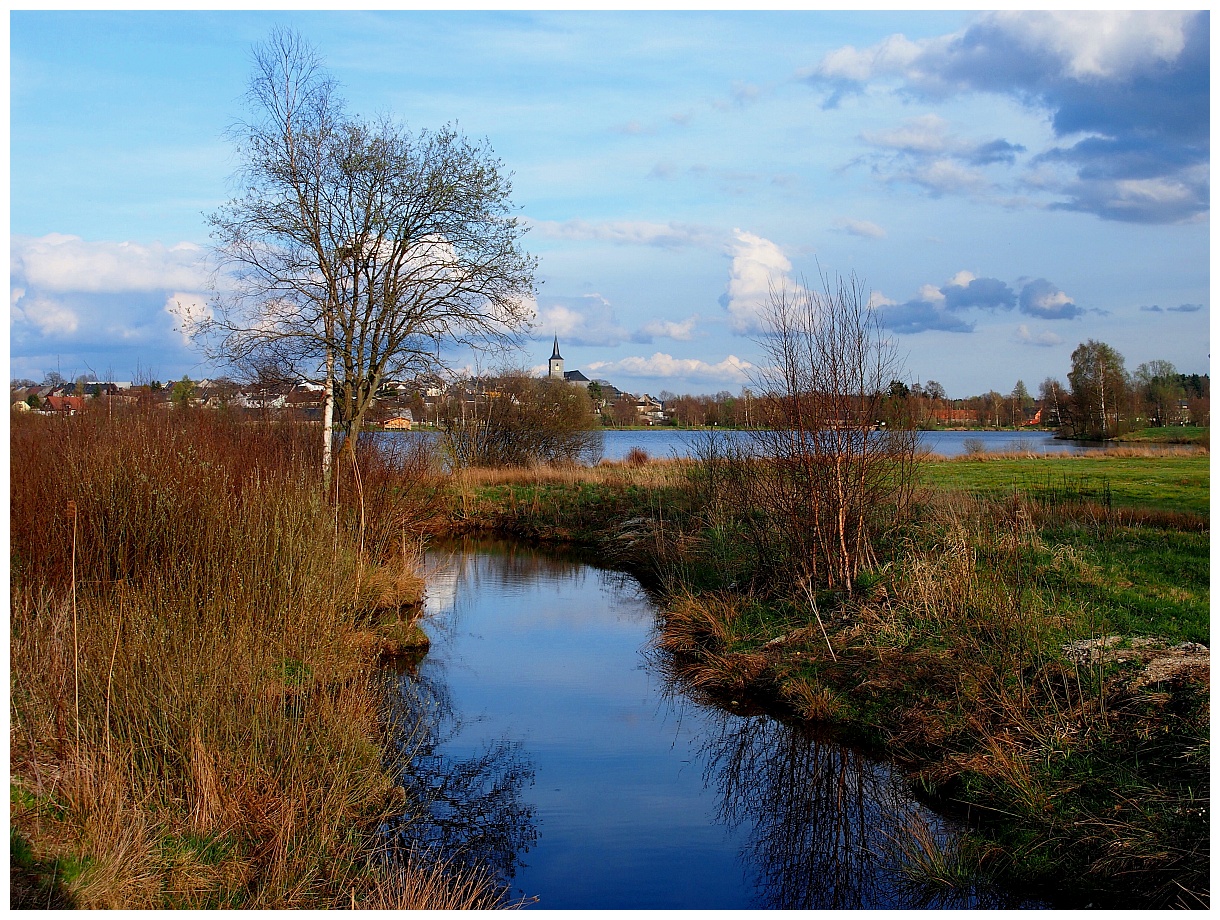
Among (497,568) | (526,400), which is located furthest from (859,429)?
(526,400)

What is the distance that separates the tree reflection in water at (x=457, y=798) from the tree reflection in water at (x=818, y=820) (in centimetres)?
164

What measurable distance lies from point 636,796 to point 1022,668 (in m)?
3.39

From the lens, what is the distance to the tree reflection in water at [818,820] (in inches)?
224

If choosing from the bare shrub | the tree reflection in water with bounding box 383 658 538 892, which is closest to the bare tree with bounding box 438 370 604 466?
the bare shrub

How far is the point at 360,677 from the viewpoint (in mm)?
7906

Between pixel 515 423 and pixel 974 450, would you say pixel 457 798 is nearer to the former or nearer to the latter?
pixel 515 423

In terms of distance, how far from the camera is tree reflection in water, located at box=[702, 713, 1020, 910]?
5.68 meters

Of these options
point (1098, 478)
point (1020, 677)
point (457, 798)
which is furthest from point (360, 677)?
point (1098, 478)

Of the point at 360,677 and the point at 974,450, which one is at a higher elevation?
the point at 974,450

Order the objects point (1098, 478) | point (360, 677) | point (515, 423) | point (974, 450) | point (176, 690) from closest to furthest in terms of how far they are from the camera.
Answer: point (176, 690), point (360, 677), point (1098, 478), point (515, 423), point (974, 450)

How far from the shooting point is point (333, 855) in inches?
214

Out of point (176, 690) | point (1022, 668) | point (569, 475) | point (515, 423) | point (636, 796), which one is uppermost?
point (515, 423)

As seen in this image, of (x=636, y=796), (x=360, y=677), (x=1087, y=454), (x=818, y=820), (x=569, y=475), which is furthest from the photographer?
(x=1087, y=454)

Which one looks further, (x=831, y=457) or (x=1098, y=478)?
(x=1098, y=478)
